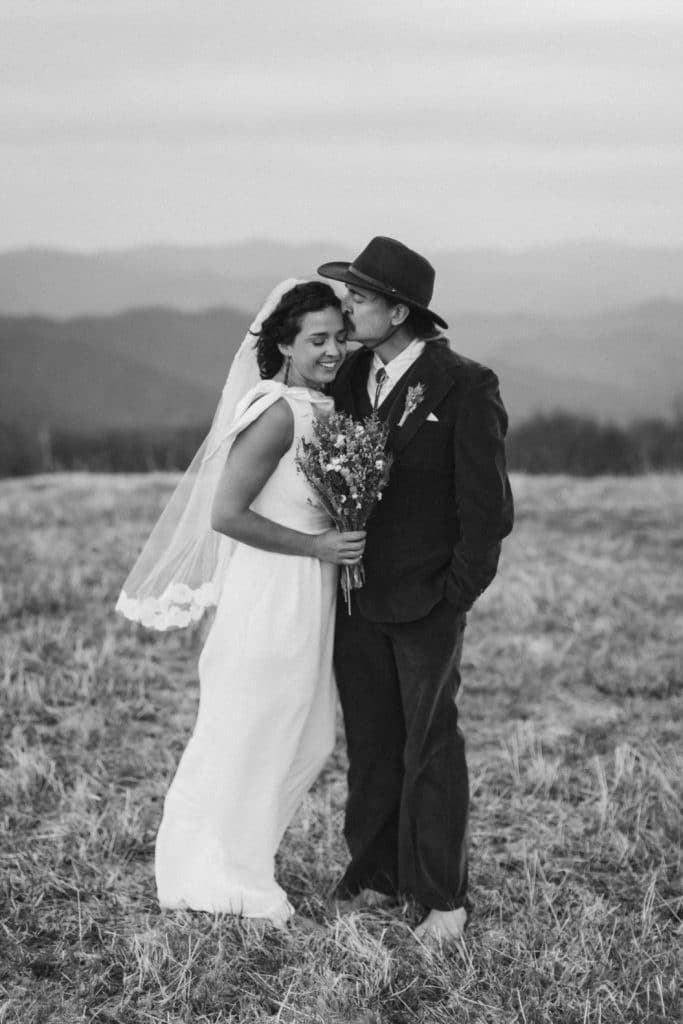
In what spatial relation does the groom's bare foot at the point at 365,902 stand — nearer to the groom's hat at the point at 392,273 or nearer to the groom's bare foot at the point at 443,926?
the groom's bare foot at the point at 443,926

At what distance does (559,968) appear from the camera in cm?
425

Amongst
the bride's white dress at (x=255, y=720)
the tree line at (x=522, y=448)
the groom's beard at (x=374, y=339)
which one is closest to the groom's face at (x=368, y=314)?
the groom's beard at (x=374, y=339)

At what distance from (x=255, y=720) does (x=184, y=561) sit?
0.74m

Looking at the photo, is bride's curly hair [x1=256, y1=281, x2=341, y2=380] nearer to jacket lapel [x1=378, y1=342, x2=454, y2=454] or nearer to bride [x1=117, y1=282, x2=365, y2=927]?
bride [x1=117, y1=282, x2=365, y2=927]

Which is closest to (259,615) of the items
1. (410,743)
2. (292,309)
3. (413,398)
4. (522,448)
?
(410,743)

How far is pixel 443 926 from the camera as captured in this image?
4543 mm

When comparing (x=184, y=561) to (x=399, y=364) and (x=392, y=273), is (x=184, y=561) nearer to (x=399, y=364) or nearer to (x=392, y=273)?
(x=399, y=364)

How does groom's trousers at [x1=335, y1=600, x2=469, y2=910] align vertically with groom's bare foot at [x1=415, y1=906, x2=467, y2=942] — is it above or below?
above

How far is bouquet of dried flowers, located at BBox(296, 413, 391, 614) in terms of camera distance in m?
4.08

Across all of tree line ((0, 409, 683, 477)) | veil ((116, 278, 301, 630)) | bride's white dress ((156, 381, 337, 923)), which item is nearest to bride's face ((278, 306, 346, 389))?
bride's white dress ((156, 381, 337, 923))

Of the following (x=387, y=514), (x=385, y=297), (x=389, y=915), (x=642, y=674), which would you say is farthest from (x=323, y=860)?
(x=642, y=674)

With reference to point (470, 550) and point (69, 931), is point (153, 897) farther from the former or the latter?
point (470, 550)

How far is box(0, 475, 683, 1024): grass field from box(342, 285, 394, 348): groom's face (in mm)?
2122

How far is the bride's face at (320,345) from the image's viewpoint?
172 inches
